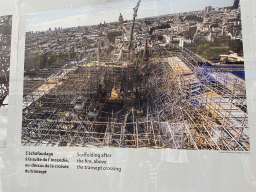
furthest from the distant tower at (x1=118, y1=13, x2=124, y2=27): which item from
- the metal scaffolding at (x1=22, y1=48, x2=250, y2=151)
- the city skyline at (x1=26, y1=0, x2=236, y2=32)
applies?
the metal scaffolding at (x1=22, y1=48, x2=250, y2=151)

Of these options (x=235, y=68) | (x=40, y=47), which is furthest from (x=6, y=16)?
(x=235, y=68)

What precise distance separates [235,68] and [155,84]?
1.83 ft

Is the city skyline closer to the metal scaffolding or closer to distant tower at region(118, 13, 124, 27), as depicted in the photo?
distant tower at region(118, 13, 124, 27)

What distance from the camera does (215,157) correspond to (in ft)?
4.14

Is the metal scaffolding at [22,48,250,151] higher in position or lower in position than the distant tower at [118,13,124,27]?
lower

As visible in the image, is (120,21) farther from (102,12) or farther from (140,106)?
(140,106)

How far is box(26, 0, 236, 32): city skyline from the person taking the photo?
4.79 ft

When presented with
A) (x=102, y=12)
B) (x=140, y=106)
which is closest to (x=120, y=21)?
(x=102, y=12)

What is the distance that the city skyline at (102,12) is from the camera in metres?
1.46

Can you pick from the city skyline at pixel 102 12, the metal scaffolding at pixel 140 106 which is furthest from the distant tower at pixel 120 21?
the metal scaffolding at pixel 140 106

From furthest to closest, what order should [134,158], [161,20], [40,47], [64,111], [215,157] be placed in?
[40,47]
[64,111]
[161,20]
[134,158]
[215,157]

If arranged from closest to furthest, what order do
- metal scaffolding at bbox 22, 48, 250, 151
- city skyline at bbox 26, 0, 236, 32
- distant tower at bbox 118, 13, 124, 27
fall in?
1. metal scaffolding at bbox 22, 48, 250, 151
2. city skyline at bbox 26, 0, 236, 32
3. distant tower at bbox 118, 13, 124, 27

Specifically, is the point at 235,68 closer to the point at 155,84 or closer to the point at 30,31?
the point at 155,84

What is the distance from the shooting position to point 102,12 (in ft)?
5.33
